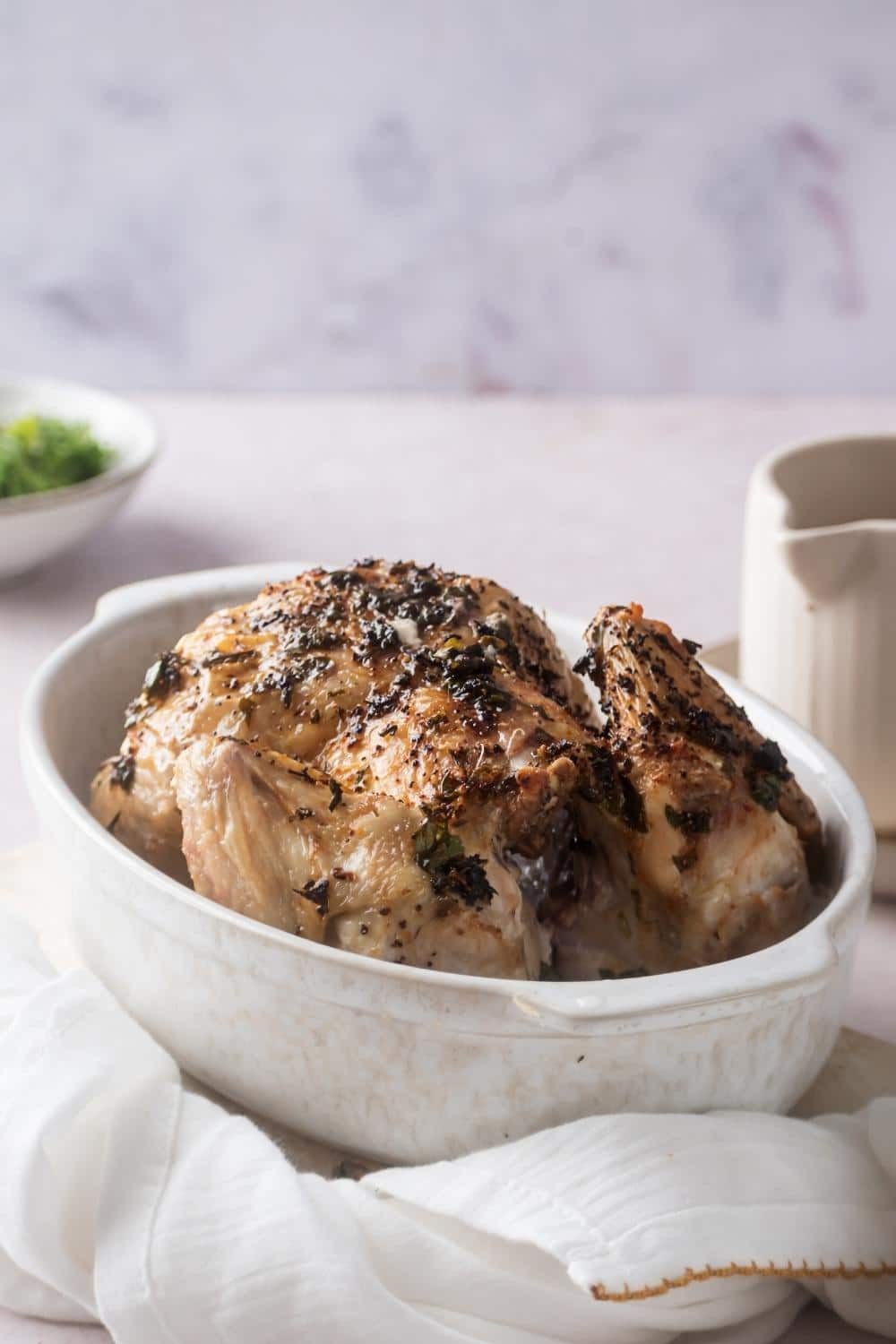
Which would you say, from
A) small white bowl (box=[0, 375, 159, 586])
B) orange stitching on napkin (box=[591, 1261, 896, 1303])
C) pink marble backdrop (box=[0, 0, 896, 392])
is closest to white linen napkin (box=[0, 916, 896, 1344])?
orange stitching on napkin (box=[591, 1261, 896, 1303])

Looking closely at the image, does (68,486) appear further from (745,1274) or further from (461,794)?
(745,1274)

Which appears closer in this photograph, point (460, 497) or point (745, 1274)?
point (745, 1274)

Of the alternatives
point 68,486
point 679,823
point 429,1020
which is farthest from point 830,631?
point 68,486

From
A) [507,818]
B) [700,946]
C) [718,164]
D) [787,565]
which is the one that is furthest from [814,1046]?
[718,164]

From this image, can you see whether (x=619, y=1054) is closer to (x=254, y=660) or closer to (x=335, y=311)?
(x=254, y=660)

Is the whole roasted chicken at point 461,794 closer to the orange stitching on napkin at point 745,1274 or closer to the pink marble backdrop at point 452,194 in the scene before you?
the orange stitching on napkin at point 745,1274

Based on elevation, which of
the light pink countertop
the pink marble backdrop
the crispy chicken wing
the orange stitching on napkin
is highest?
the pink marble backdrop

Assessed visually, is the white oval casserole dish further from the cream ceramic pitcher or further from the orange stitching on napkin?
the cream ceramic pitcher
